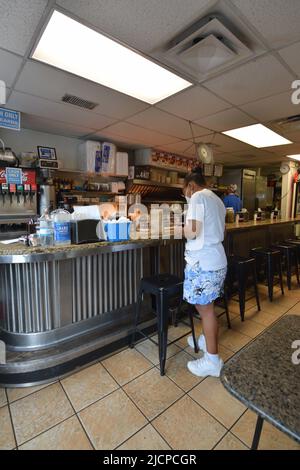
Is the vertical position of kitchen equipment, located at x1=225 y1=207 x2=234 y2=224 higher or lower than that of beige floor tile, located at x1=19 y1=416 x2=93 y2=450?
higher

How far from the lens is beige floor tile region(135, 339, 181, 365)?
2.28m

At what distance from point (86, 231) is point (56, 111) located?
7.38 ft

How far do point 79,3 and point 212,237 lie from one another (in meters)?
1.85

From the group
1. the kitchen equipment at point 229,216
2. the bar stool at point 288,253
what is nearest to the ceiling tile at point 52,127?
the kitchen equipment at point 229,216

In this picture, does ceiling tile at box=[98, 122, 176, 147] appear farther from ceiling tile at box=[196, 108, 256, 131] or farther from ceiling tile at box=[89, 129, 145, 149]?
ceiling tile at box=[196, 108, 256, 131]

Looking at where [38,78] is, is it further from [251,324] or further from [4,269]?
[251,324]

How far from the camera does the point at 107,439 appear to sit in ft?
4.84

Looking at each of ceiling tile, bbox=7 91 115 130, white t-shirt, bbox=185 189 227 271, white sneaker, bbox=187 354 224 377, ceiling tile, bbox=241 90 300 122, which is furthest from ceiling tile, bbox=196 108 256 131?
white sneaker, bbox=187 354 224 377

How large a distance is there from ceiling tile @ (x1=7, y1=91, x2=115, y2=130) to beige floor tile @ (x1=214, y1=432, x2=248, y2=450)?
12.3 ft

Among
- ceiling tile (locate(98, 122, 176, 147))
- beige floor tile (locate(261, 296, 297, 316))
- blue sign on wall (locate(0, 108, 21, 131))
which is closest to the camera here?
blue sign on wall (locate(0, 108, 21, 131))

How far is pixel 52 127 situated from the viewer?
4145 millimetres

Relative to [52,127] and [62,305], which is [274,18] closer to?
[62,305]

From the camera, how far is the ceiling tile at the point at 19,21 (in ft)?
5.12
